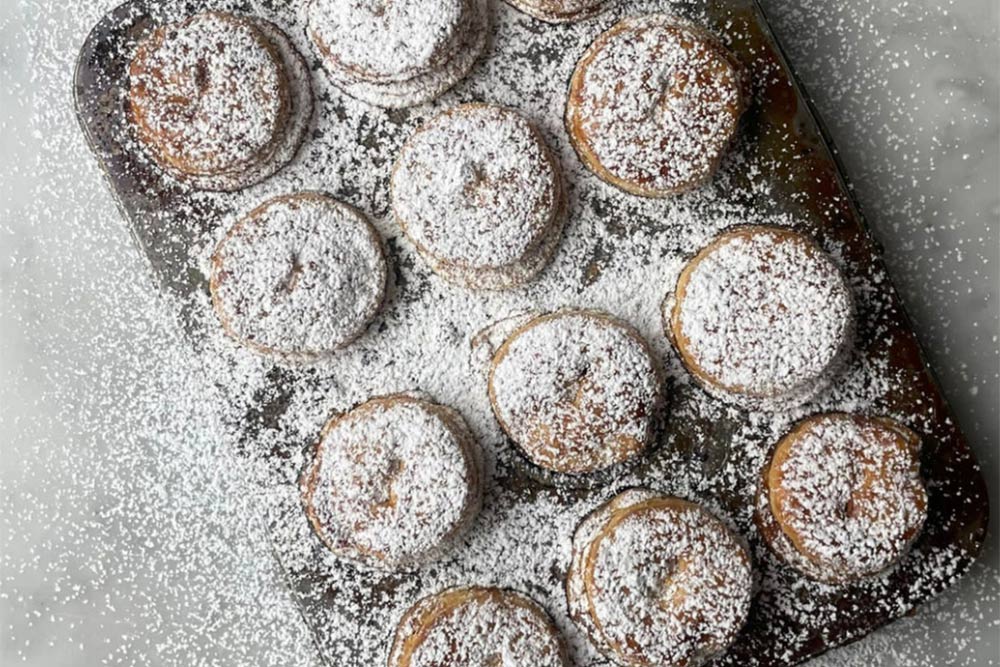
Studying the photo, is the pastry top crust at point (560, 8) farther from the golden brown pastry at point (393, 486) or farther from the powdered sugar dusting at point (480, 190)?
the golden brown pastry at point (393, 486)

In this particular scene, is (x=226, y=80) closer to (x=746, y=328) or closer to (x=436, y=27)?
(x=436, y=27)

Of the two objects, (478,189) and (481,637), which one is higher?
(478,189)

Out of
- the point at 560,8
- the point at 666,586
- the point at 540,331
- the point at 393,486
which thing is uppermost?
the point at 560,8

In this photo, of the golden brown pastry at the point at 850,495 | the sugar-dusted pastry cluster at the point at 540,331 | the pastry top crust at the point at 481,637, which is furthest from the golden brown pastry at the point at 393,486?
the golden brown pastry at the point at 850,495

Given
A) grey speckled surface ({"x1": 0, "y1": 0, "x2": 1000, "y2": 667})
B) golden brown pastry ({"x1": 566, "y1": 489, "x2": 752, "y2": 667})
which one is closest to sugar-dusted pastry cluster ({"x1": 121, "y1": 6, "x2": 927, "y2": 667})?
golden brown pastry ({"x1": 566, "y1": 489, "x2": 752, "y2": 667})

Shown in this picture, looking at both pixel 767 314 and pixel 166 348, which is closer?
pixel 767 314

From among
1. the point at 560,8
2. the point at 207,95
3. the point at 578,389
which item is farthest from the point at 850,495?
the point at 207,95

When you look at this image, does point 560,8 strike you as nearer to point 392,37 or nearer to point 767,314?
point 392,37
